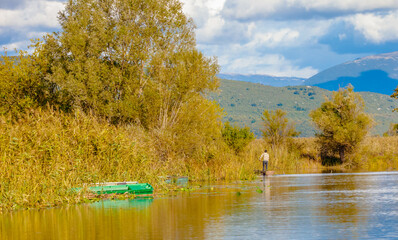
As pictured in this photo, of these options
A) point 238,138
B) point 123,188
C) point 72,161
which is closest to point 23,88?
point 238,138

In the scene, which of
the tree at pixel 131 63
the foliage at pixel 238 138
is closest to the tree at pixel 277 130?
the foliage at pixel 238 138

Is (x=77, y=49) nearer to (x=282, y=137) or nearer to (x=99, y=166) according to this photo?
(x=99, y=166)

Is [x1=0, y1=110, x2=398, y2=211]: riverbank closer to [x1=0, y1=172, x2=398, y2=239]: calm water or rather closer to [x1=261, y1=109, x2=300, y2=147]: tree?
[x1=0, y1=172, x2=398, y2=239]: calm water

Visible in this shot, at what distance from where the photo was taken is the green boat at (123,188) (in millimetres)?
24297

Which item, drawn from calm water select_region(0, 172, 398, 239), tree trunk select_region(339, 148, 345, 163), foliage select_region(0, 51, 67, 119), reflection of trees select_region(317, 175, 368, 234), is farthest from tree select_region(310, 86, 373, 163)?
calm water select_region(0, 172, 398, 239)

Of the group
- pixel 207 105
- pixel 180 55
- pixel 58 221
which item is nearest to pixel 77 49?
pixel 180 55

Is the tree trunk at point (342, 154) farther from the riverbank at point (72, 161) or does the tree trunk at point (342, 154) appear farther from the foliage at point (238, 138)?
the riverbank at point (72, 161)

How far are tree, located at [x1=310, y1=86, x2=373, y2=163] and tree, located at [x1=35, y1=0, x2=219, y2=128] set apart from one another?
810 inches

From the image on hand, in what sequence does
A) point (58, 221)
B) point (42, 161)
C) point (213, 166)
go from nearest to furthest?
point (58, 221)
point (42, 161)
point (213, 166)

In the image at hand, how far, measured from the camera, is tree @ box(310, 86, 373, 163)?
54.4 metres

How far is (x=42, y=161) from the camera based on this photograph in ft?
78.2

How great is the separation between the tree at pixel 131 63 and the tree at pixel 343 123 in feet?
67.5

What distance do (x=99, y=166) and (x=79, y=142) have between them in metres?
1.46

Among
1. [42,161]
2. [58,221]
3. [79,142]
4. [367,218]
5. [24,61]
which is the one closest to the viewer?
[367,218]
